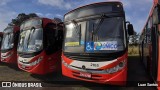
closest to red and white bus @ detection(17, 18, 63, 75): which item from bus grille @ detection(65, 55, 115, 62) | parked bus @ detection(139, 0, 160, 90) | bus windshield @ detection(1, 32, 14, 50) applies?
bus grille @ detection(65, 55, 115, 62)

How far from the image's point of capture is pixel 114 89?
806cm

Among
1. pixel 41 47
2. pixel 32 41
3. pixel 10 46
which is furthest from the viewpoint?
Answer: pixel 10 46

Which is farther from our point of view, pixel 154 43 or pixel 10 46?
pixel 10 46

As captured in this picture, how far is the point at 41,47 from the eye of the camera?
956cm

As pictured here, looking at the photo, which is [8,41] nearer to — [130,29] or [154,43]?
[130,29]

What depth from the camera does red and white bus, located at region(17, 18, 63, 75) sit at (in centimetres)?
955

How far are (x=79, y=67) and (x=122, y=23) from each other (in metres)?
2.10

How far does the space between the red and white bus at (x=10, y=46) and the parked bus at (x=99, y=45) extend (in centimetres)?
618

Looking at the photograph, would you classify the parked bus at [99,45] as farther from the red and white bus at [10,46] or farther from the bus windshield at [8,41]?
the bus windshield at [8,41]

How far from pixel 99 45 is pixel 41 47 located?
3463mm

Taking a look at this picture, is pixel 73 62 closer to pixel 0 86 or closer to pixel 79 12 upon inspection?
pixel 79 12

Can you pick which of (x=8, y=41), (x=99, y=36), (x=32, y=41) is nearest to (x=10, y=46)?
(x=8, y=41)

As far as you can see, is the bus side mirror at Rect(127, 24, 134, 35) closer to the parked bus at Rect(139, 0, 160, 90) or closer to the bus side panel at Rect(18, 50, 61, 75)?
the parked bus at Rect(139, 0, 160, 90)

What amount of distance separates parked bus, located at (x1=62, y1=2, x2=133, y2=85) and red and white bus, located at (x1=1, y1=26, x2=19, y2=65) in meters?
6.18
